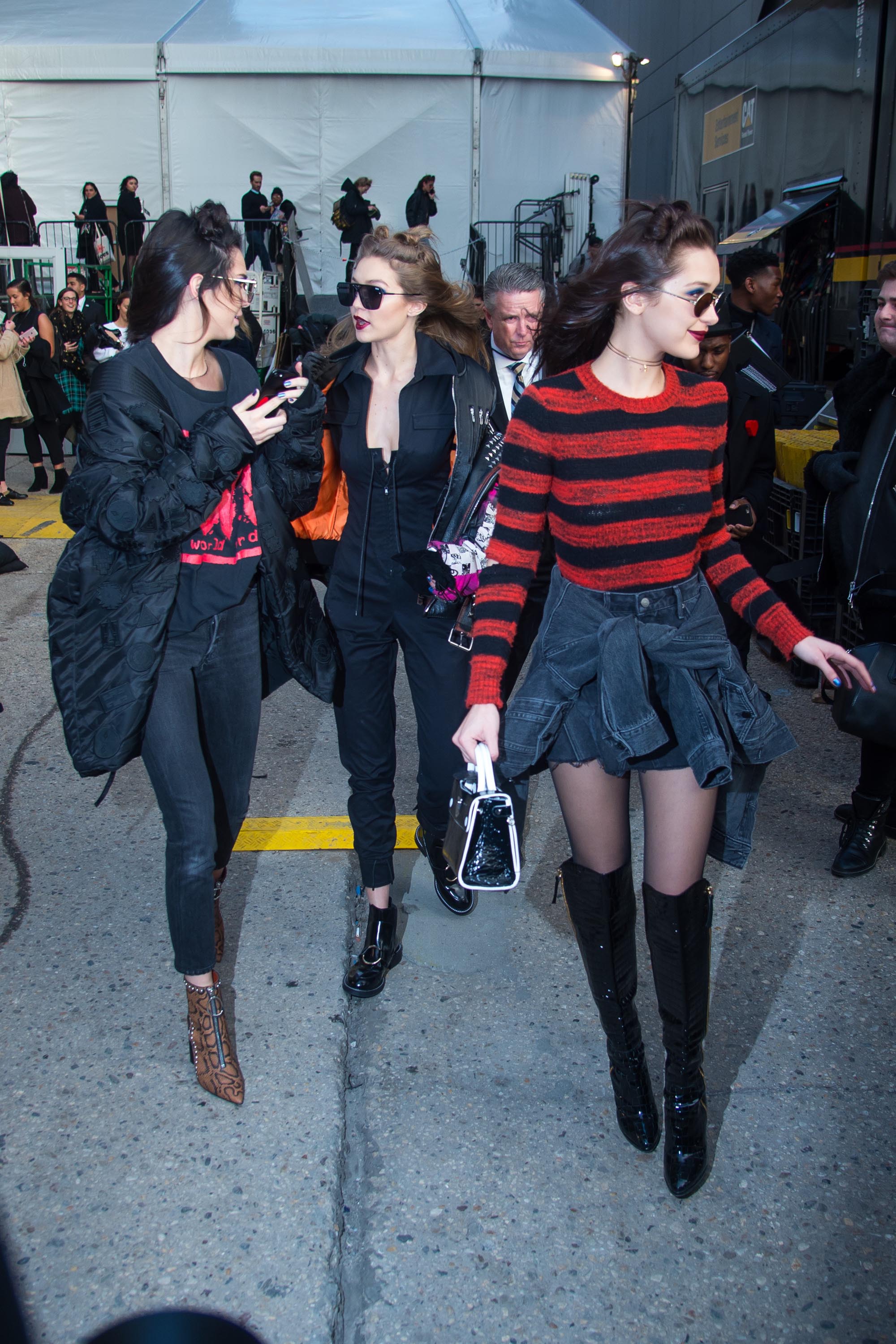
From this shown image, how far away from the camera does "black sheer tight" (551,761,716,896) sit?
2.47 m

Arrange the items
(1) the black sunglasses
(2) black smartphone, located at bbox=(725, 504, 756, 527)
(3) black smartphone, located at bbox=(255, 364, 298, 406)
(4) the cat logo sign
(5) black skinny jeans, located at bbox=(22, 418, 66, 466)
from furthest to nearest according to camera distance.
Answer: (5) black skinny jeans, located at bbox=(22, 418, 66, 466), (4) the cat logo sign, (2) black smartphone, located at bbox=(725, 504, 756, 527), (1) the black sunglasses, (3) black smartphone, located at bbox=(255, 364, 298, 406)

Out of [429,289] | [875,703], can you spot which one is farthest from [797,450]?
[429,289]

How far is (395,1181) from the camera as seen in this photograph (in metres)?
2.61

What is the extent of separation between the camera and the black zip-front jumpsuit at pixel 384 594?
325 centimetres

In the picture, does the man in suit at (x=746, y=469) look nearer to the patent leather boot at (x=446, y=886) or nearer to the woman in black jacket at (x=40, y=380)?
the patent leather boot at (x=446, y=886)

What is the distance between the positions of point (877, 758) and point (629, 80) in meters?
21.6

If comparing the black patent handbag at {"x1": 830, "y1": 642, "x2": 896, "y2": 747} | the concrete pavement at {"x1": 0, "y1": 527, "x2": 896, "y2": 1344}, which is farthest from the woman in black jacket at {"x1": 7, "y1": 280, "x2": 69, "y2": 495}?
the black patent handbag at {"x1": 830, "y1": 642, "x2": 896, "y2": 747}

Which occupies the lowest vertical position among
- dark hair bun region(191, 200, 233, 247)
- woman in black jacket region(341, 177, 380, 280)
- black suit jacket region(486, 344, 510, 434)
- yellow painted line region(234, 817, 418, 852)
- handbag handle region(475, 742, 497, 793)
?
yellow painted line region(234, 817, 418, 852)

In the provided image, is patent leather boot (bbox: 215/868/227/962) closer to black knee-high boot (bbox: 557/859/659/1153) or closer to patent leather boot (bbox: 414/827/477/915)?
patent leather boot (bbox: 414/827/477/915)

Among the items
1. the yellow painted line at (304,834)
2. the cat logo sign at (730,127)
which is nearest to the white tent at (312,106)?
the cat logo sign at (730,127)

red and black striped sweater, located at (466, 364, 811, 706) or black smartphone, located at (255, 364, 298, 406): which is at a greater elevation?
black smartphone, located at (255, 364, 298, 406)

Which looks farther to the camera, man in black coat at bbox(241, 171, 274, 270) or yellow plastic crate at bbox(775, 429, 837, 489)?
man in black coat at bbox(241, 171, 274, 270)

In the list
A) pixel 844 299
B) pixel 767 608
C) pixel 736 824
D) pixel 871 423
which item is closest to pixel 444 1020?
pixel 736 824

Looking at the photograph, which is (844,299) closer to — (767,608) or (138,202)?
(767,608)
